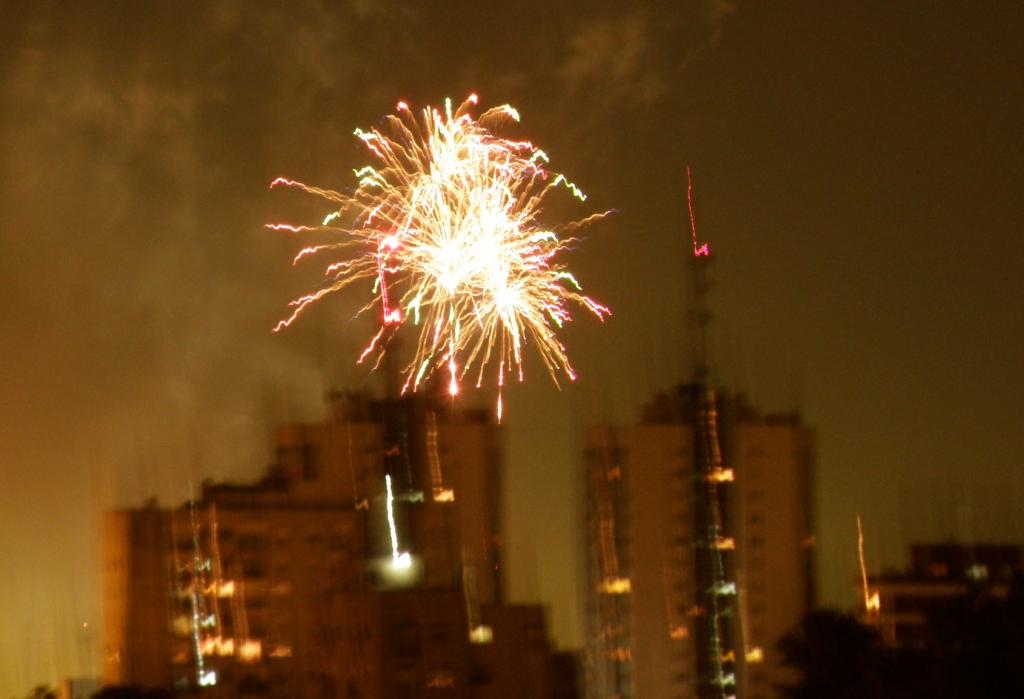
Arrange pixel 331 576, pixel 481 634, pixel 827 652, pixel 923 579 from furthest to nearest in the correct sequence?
pixel 923 579
pixel 331 576
pixel 481 634
pixel 827 652

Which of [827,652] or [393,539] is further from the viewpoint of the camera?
[393,539]

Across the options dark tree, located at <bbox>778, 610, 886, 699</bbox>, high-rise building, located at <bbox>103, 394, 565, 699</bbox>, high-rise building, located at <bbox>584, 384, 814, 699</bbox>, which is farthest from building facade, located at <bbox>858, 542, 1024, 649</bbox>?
dark tree, located at <bbox>778, 610, 886, 699</bbox>

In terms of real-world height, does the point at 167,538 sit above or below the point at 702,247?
below

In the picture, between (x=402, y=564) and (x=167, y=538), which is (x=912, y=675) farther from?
(x=167, y=538)

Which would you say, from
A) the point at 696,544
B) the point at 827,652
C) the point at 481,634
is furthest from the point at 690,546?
the point at 827,652

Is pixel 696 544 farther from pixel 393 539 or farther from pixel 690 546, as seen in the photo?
pixel 393 539

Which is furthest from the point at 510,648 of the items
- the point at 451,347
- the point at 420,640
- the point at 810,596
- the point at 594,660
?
the point at 451,347
